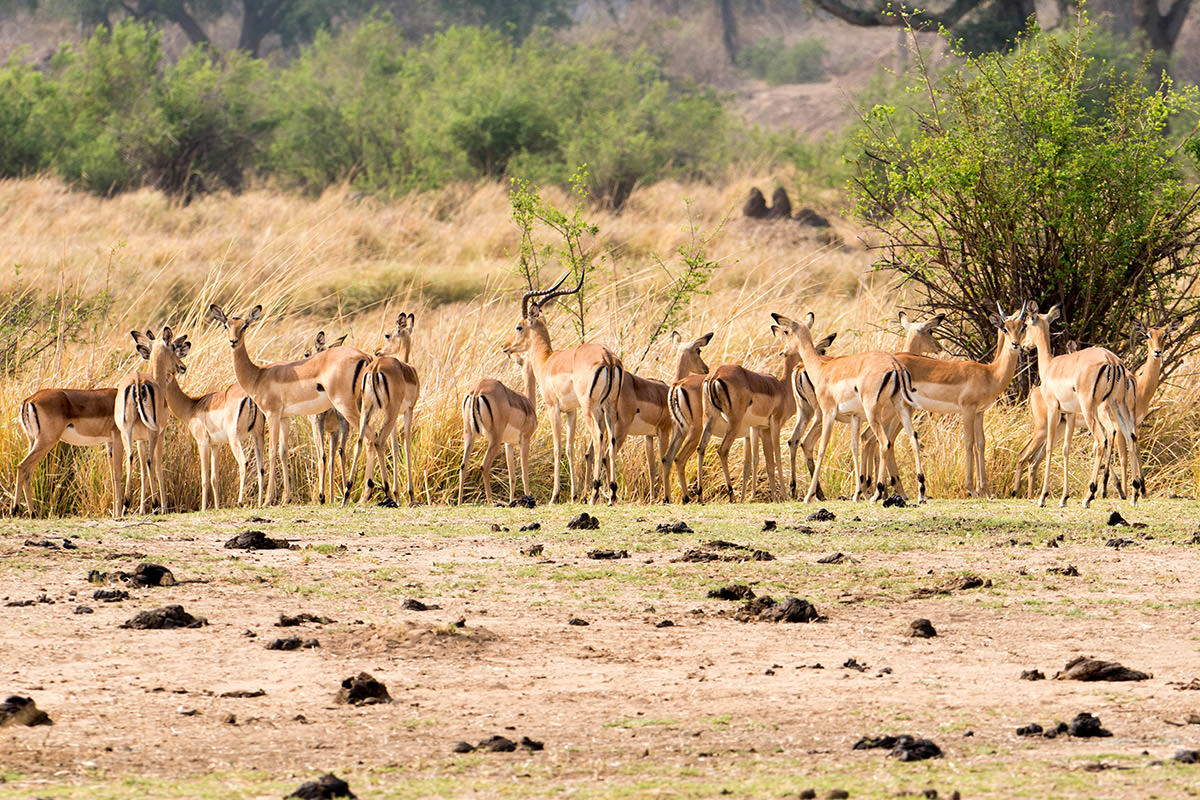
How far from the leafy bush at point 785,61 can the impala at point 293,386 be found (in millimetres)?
57242

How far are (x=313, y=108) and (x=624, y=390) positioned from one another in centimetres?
2644

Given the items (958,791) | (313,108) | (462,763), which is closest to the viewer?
(958,791)

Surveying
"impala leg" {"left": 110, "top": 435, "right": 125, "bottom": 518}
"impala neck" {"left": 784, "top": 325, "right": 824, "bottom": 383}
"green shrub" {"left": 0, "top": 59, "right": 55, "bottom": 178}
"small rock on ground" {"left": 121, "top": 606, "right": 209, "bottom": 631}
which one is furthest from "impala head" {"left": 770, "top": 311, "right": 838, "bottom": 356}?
"green shrub" {"left": 0, "top": 59, "right": 55, "bottom": 178}

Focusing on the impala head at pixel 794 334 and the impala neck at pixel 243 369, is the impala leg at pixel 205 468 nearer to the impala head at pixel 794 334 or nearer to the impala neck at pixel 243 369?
the impala neck at pixel 243 369

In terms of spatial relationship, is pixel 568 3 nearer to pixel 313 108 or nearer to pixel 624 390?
pixel 313 108

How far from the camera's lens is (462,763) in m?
5.00

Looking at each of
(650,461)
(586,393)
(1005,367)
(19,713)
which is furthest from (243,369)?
(19,713)

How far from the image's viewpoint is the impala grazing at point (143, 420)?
11.3 m

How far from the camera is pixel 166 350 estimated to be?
12.1 m

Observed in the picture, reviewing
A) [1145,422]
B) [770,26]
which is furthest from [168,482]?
[770,26]

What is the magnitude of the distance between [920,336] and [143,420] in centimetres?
612

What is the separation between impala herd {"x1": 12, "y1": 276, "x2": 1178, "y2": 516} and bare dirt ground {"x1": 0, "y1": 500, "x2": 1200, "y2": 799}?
4.62 feet

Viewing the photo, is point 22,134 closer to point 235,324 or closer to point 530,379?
point 235,324

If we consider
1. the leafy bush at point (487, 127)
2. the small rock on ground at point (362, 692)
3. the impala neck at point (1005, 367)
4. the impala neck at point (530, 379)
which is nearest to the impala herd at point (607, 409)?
the impala neck at point (1005, 367)
